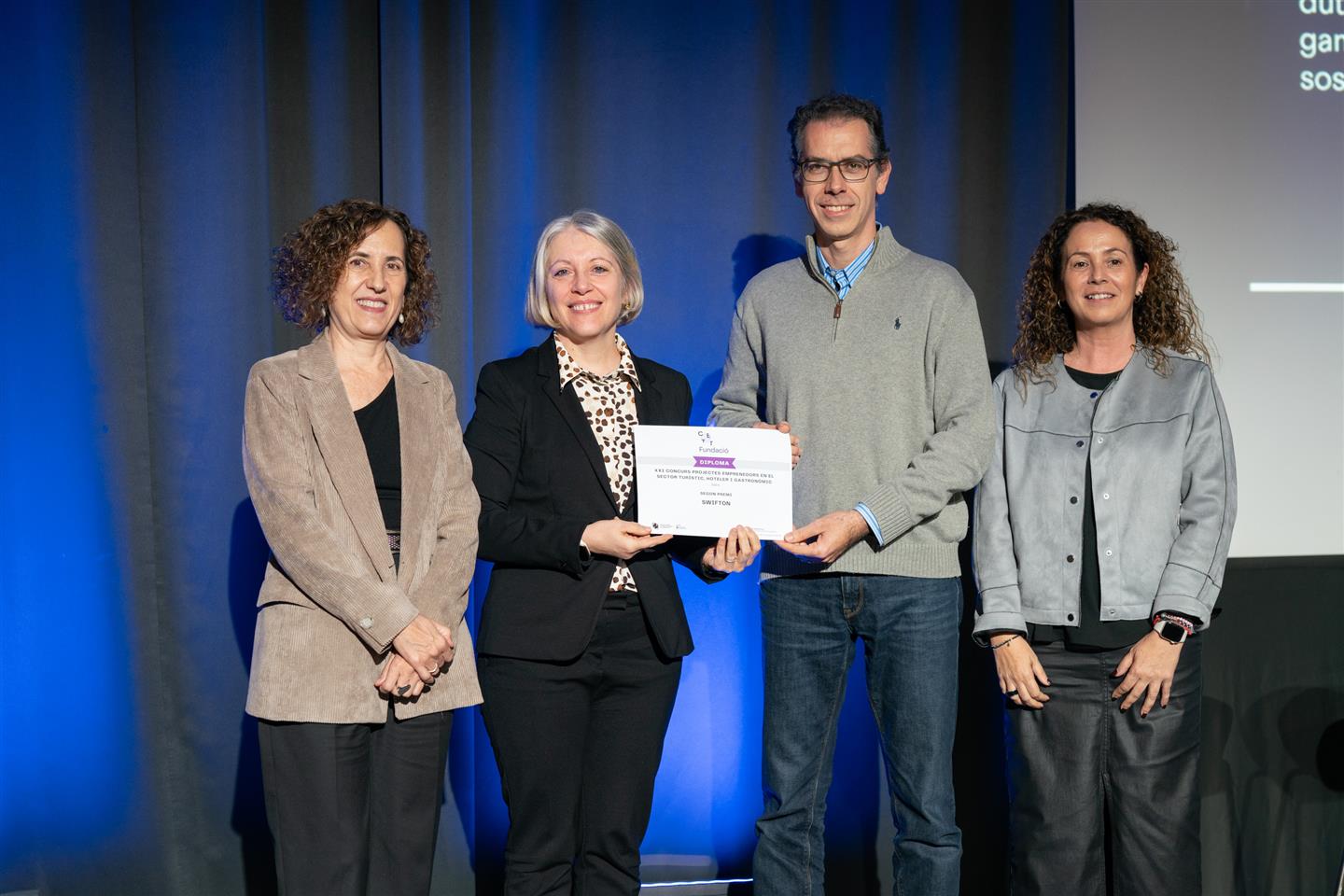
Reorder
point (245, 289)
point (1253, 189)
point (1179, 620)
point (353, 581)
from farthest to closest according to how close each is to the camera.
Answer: point (1253, 189) → point (245, 289) → point (1179, 620) → point (353, 581)

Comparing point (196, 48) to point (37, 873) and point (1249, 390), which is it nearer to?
point (37, 873)

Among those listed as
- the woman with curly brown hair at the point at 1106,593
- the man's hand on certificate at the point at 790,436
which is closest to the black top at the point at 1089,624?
the woman with curly brown hair at the point at 1106,593

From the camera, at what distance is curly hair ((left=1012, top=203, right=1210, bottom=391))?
260 centimetres


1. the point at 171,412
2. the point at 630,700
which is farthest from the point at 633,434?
the point at 171,412

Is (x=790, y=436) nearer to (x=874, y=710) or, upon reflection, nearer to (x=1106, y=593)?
(x=874, y=710)

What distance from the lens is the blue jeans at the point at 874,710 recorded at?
2.36m

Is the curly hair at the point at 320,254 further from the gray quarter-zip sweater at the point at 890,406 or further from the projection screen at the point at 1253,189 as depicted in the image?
the projection screen at the point at 1253,189

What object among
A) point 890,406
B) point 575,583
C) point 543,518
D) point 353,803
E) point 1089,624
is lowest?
point 353,803

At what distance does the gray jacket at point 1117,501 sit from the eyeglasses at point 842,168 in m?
0.69

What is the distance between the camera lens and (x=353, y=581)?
2047 millimetres

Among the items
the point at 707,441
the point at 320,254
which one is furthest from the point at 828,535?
the point at 320,254

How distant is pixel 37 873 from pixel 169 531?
1006mm

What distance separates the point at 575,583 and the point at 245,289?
5.15 feet

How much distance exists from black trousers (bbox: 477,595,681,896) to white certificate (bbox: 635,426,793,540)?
221mm
